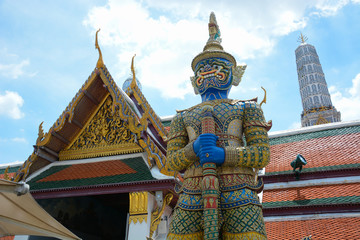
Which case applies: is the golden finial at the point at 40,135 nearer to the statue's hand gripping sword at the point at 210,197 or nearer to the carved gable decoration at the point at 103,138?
the carved gable decoration at the point at 103,138

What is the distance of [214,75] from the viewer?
12.6 ft

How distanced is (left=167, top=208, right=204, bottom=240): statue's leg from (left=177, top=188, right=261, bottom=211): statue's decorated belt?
0.06 metres

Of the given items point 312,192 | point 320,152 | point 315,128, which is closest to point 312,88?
point 315,128

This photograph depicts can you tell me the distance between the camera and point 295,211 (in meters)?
4.65

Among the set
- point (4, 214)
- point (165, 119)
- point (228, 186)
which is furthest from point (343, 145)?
point (4, 214)

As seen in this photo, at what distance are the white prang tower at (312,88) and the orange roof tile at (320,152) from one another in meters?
45.3

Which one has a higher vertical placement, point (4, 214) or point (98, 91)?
point (98, 91)

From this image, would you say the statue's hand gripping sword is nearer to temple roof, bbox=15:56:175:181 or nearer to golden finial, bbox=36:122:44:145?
temple roof, bbox=15:56:175:181

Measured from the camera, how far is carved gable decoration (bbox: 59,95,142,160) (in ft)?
19.5

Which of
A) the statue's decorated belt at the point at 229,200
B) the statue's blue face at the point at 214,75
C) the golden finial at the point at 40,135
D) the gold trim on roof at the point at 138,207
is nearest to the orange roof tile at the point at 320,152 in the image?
the gold trim on roof at the point at 138,207

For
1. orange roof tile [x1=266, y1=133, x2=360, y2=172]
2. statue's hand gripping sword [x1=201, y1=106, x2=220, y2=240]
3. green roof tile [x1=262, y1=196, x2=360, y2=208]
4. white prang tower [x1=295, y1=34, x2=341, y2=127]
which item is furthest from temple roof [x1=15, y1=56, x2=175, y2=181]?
white prang tower [x1=295, y1=34, x2=341, y2=127]

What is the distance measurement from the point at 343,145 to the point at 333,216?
2347mm

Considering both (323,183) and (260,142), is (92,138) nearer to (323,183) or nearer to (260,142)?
(260,142)

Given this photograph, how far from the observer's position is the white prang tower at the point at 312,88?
49219 mm
